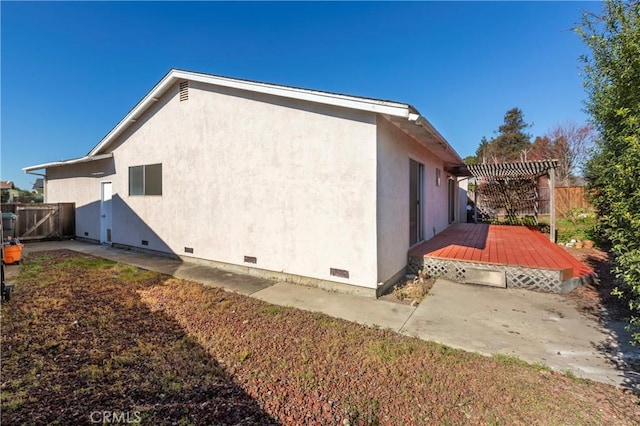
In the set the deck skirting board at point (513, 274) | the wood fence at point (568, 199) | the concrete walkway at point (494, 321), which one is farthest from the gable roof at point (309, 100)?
the wood fence at point (568, 199)

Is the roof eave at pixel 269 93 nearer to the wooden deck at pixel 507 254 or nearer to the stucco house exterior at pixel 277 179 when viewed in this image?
the stucco house exterior at pixel 277 179

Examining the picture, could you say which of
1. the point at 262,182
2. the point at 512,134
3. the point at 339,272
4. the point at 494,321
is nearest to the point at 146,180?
the point at 262,182

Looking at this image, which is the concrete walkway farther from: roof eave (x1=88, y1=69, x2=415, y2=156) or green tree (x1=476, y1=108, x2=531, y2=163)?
green tree (x1=476, y1=108, x2=531, y2=163)

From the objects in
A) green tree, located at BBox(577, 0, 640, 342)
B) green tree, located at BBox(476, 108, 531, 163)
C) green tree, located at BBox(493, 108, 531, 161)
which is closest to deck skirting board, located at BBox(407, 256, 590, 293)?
green tree, located at BBox(577, 0, 640, 342)

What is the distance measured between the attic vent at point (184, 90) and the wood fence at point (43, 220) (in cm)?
838

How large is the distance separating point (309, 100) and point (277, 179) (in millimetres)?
1699

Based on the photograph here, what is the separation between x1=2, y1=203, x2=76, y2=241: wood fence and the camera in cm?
1083

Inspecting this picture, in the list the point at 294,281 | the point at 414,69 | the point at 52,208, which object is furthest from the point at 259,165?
the point at 52,208

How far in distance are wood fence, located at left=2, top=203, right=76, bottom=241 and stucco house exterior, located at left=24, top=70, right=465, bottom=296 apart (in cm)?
420

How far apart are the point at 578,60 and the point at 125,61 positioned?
43.2ft

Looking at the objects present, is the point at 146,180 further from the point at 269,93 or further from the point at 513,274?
the point at 513,274

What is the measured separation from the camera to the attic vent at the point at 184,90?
7.51 meters

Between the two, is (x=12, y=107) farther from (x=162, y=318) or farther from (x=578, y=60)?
(x=578, y=60)

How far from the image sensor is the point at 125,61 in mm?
10508
